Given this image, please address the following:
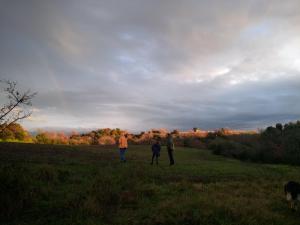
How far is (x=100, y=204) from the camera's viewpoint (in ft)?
32.3

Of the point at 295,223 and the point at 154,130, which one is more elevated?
the point at 154,130

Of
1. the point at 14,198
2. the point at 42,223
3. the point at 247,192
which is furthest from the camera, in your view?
the point at 247,192

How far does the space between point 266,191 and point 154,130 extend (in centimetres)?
7185

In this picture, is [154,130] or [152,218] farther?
[154,130]

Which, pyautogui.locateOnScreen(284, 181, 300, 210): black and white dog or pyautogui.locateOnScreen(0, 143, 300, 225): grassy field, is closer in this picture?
pyautogui.locateOnScreen(0, 143, 300, 225): grassy field

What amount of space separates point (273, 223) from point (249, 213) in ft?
2.59

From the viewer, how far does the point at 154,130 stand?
85.2 metres

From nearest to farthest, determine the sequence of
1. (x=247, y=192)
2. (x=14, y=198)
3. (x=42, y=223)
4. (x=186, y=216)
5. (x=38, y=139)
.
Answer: (x=42, y=223)
(x=186, y=216)
(x=14, y=198)
(x=247, y=192)
(x=38, y=139)

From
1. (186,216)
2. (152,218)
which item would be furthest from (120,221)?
(186,216)

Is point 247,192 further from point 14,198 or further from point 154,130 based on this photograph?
point 154,130

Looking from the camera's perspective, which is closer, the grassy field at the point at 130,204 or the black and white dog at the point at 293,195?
the grassy field at the point at 130,204

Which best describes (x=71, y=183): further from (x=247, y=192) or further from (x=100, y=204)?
(x=247, y=192)

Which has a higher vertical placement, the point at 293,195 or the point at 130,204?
the point at 293,195

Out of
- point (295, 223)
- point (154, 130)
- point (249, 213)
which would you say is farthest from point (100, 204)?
point (154, 130)
